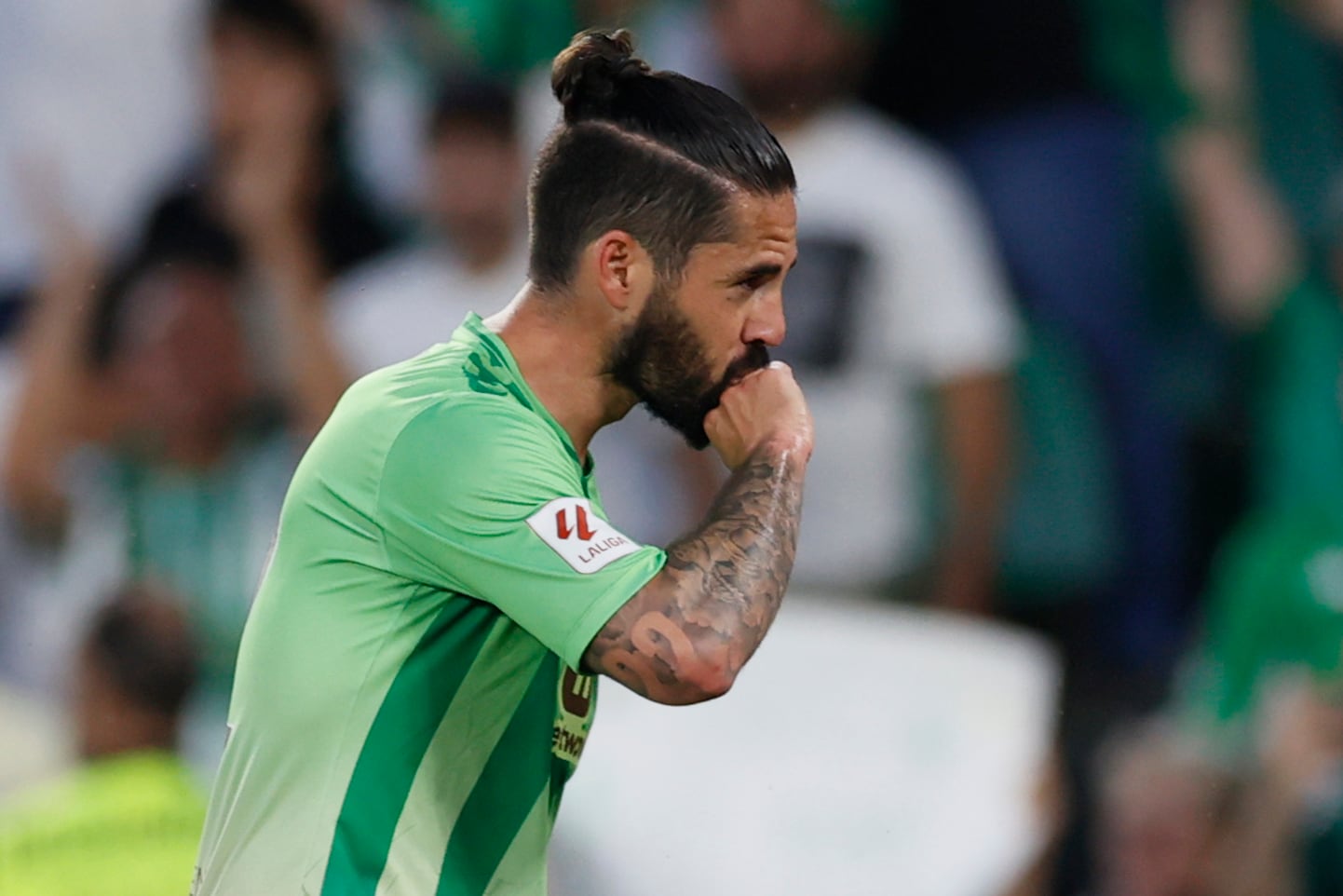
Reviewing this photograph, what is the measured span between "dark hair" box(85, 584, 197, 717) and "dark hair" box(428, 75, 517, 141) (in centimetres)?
195

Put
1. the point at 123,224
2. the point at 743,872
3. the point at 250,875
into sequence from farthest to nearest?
the point at 123,224 < the point at 743,872 < the point at 250,875

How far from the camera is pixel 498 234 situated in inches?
248

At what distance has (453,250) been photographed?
636cm

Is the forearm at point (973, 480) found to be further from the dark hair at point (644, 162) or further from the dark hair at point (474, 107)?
the dark hair at point (644, 162)

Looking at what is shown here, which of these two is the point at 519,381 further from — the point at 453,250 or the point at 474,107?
the point at 474,107

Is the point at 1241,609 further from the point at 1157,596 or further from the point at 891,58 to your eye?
the point at 891,58

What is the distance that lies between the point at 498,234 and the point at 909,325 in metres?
1.46

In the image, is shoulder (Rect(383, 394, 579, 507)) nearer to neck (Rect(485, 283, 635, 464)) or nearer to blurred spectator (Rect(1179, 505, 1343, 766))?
neck (Rect(485, 283, 635, 464))

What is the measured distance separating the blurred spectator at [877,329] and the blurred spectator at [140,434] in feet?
6.46

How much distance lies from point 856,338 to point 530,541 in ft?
12.7

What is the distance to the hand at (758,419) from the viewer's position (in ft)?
8.43

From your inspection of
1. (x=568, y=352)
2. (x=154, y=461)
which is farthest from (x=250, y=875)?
(x=154, y=461)

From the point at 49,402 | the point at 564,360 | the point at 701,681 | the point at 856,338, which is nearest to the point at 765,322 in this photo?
the point at 564,360

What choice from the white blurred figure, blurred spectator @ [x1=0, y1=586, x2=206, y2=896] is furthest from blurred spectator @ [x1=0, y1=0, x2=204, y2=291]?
the white blurred figure
